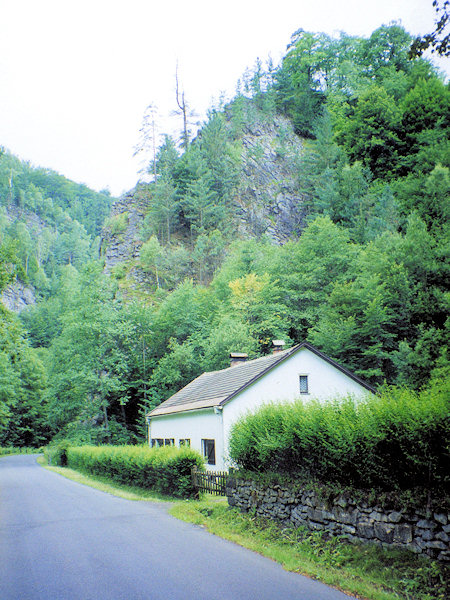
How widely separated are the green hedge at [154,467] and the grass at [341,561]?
13.7 feet

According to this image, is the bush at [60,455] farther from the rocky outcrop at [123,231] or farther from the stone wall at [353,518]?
the stone wall at [353,518]

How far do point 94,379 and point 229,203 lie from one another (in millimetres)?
28833

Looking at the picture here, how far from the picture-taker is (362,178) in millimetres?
45719

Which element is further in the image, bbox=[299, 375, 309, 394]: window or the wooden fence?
bbox=[299, 375, 309, 394]: window

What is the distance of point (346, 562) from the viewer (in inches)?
290

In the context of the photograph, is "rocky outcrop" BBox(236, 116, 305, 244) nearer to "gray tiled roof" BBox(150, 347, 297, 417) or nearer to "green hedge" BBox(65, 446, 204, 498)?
"gray tiled roof" BBox(150, 347, 297, 417)

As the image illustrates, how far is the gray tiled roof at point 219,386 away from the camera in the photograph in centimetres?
2073

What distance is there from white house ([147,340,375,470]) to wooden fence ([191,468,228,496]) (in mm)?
3681

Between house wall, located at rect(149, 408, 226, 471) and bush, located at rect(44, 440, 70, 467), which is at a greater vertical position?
house wall, located at rect(149, 408, 226, 471)

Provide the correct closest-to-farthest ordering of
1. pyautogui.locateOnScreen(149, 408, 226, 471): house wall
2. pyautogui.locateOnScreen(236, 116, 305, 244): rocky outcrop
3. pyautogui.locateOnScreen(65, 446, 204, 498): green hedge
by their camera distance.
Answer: pyautogui.locateOnScreen(65, 446, 204, 498): green hedge → pyautogui.locateOnScreen(149, 408, 226, 471): house wall → pyautogui.locateOnScreen(236, 116, 305, 244): rocky outcrop

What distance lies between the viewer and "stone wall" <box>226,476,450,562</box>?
6.34 meters

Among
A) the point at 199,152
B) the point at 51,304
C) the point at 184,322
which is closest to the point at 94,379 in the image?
the point at 184,322

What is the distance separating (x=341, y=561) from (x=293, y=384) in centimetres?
1415

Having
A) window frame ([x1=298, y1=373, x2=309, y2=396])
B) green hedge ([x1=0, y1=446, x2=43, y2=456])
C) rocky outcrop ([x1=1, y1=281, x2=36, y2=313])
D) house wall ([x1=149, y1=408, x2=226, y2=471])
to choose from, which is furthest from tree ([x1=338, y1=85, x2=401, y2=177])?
rocky outcrop ([x1=1, y1=281, x2=36, y2=313])
